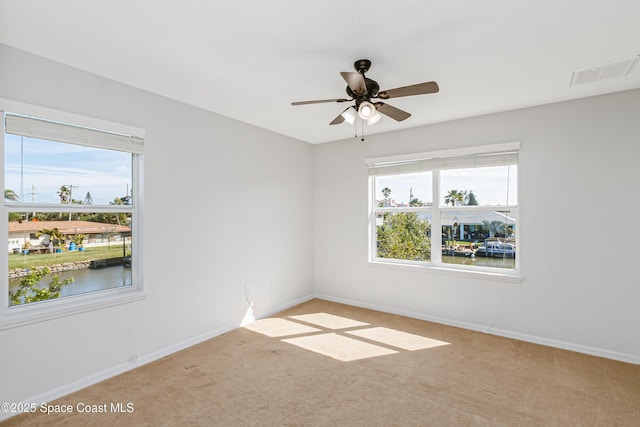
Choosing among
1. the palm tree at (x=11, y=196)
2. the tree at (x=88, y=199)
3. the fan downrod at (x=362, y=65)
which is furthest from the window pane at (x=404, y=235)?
the palm tree at (x=11, y=196)

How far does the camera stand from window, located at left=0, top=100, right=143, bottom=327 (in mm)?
2365

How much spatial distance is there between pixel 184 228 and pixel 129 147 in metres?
0.95

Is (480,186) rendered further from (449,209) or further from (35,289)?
(35,289)

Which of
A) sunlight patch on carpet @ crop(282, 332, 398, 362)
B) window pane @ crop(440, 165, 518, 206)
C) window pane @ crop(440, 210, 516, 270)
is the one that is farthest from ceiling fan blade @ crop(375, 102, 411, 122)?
sunlight patch on carpet @ crop(282, 332, 398, 362)

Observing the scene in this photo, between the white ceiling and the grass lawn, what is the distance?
5.06ft

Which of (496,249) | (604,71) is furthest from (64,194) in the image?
(604,71)

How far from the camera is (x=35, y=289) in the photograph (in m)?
2.49

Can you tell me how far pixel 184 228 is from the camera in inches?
132

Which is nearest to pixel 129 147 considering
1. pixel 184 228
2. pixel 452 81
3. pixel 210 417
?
pixel 184 228

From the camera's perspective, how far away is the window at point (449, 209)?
3.74m

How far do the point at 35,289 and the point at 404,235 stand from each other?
4.05 metres

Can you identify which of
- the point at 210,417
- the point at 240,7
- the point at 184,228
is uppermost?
the point at 240,7

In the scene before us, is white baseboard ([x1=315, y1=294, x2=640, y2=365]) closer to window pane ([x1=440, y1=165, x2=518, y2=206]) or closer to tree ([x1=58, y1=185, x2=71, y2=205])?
window pane ([x1=440, y1=165, x2=518, y2=206])

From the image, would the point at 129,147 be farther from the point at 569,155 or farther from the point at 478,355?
the point at 569,155
